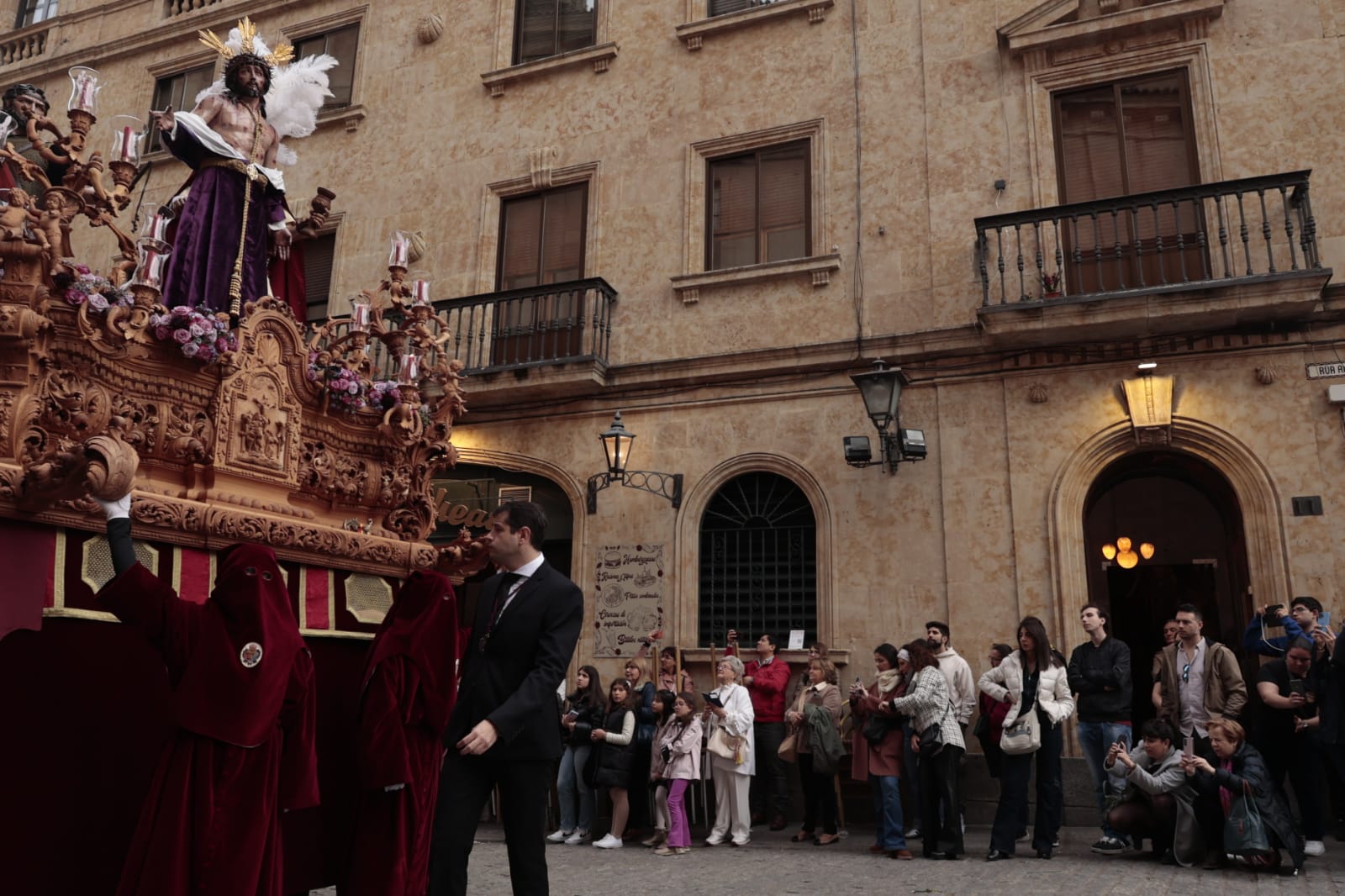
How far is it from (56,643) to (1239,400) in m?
10.8

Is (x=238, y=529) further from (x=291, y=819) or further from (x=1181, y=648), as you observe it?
(x=1181, y=648)

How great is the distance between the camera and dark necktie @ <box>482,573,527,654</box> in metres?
4.40

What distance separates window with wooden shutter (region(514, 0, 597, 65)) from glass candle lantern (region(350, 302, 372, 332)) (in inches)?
426

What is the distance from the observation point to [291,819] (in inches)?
187

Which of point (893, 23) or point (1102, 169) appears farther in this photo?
point (893, 23)

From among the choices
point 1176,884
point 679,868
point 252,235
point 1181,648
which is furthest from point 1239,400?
point 252,235

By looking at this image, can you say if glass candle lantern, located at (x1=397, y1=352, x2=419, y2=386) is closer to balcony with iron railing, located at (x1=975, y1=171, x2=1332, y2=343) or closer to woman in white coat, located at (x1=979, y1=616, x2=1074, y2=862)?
woman in white coat, located at (x1=979, y1=616, x2=1074, y2=862)

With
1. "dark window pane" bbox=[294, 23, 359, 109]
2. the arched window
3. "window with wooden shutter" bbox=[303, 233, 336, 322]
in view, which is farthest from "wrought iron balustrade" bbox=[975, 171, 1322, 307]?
"dark window pane" bbox=[294, 23, 359, 109]

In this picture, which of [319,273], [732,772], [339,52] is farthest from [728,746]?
[339,52]

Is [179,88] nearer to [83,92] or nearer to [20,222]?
[83,92]

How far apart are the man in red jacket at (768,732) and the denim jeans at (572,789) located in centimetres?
177

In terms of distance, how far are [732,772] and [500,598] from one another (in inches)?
229

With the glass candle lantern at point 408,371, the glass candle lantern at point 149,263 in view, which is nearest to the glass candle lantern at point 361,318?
the glass candle lantern at point 408,371

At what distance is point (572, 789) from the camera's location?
33.2 ft
